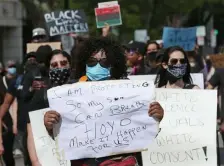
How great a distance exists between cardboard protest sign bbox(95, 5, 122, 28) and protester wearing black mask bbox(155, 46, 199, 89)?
6624 mm

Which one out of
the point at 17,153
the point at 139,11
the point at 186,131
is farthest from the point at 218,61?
the point at 139,11

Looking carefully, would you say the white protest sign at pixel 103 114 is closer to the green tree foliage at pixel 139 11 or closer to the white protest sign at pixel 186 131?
the white protest sign at pixel 186 131

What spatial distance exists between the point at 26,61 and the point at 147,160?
11.4 ft

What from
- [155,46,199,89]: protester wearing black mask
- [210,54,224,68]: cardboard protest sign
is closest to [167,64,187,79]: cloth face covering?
[155,46,199,89]: protester wearing black mask

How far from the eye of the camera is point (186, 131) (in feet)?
16.8

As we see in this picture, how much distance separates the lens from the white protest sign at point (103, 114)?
4.11m

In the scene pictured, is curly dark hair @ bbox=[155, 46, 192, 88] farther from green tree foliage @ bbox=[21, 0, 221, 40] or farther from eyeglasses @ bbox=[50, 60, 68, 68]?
green tree foliage @ bbox=[21, 0, 221, 40]

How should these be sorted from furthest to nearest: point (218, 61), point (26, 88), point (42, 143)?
1. point (218, 61)
2. point (26, 88)
3. point (42, 143)

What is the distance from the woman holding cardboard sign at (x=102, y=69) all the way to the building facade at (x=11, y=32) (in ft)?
90.5

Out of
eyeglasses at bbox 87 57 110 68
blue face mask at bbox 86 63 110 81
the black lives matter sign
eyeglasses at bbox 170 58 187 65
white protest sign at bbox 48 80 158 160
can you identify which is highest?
the black lives matter sign

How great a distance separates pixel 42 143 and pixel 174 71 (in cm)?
146

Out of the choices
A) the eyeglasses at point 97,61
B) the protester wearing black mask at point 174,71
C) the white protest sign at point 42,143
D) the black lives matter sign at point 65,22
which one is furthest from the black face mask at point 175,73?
the black lives matter sign at point 65,22

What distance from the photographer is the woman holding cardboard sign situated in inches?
161

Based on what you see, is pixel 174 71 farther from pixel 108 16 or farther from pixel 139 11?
pixel 139 11
